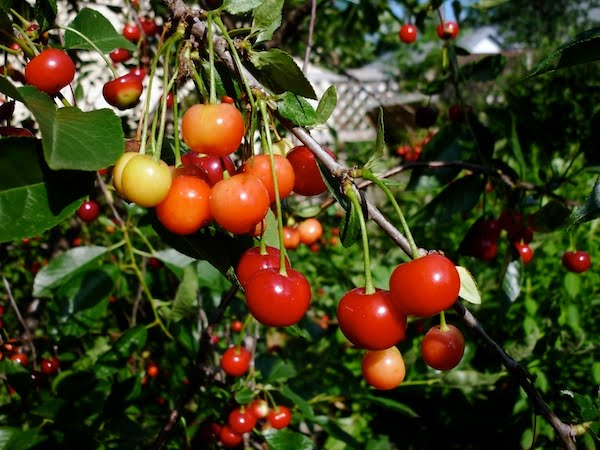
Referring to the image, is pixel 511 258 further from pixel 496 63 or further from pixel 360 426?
pixel 360 426

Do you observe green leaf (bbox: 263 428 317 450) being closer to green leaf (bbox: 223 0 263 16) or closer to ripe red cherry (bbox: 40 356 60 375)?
ripe red cherry (bbox: 40 356 60 375)

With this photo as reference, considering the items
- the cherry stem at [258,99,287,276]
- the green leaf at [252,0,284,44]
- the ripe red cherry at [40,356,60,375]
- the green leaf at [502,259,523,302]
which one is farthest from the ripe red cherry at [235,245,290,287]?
the ripe red cherry at [40,356,60,375]

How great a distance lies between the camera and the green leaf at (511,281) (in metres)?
1.29

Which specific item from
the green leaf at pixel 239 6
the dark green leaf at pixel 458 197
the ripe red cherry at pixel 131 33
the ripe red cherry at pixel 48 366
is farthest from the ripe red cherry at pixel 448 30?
the ripe red cherry at pixel 48 366

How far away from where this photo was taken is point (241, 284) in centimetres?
64

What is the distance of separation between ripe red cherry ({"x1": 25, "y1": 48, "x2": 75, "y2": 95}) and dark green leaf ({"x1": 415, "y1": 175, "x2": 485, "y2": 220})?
96cm

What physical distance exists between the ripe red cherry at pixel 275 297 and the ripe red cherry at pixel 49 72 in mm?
370

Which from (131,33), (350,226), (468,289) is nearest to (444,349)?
(468,289)

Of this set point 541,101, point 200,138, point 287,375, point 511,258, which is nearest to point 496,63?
point 511,258

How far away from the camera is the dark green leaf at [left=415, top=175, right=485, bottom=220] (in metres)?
1.33

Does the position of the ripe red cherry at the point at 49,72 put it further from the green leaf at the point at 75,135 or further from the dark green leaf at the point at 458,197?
the dark green leaf at the point at 458,197

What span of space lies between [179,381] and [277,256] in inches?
52.2

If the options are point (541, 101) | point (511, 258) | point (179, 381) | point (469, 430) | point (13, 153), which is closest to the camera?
point (13, 153)

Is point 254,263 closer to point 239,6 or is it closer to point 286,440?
point 239,6
